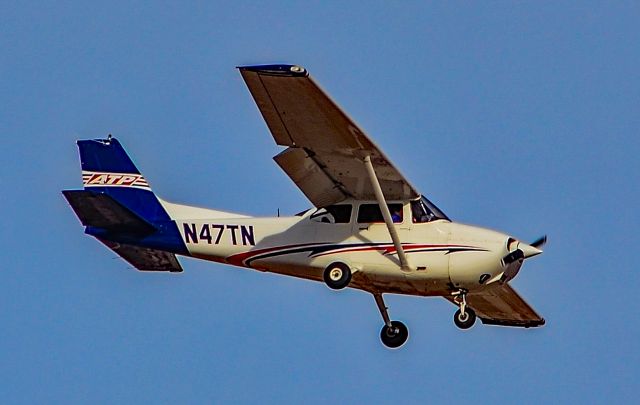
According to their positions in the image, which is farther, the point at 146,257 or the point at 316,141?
the point at 146,257

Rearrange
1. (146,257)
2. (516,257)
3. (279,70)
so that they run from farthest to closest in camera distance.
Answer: (146,257), (516,257), (279,70)

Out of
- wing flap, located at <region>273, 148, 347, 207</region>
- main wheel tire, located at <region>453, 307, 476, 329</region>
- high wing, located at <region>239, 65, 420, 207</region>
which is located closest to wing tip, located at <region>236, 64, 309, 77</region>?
high wing, located at <region>239, 65, 420, 207</region>

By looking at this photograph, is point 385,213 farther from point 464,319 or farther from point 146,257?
point 146,257

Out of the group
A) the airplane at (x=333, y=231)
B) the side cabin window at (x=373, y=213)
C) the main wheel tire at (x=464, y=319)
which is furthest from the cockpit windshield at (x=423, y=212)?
the main wheel tire at (x=464, y=319)

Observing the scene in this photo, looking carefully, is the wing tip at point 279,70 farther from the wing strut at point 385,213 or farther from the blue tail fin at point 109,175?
the blue tail fin at point 109,175

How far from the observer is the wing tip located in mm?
23484

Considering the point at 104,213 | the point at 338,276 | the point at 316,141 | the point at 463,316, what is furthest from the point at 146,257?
the point at 463,316

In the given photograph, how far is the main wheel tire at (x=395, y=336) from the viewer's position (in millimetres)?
27766

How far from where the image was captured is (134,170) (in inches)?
1165

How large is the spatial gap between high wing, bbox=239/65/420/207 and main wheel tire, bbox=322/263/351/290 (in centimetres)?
130

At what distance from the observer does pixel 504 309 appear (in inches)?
1195

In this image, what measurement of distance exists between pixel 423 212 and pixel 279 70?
4.56 metres

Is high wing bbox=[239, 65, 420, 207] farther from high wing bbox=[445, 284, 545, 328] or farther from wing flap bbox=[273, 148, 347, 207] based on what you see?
high wing bbox=[445, 284, 545, 328]

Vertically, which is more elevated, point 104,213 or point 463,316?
point 104,213
